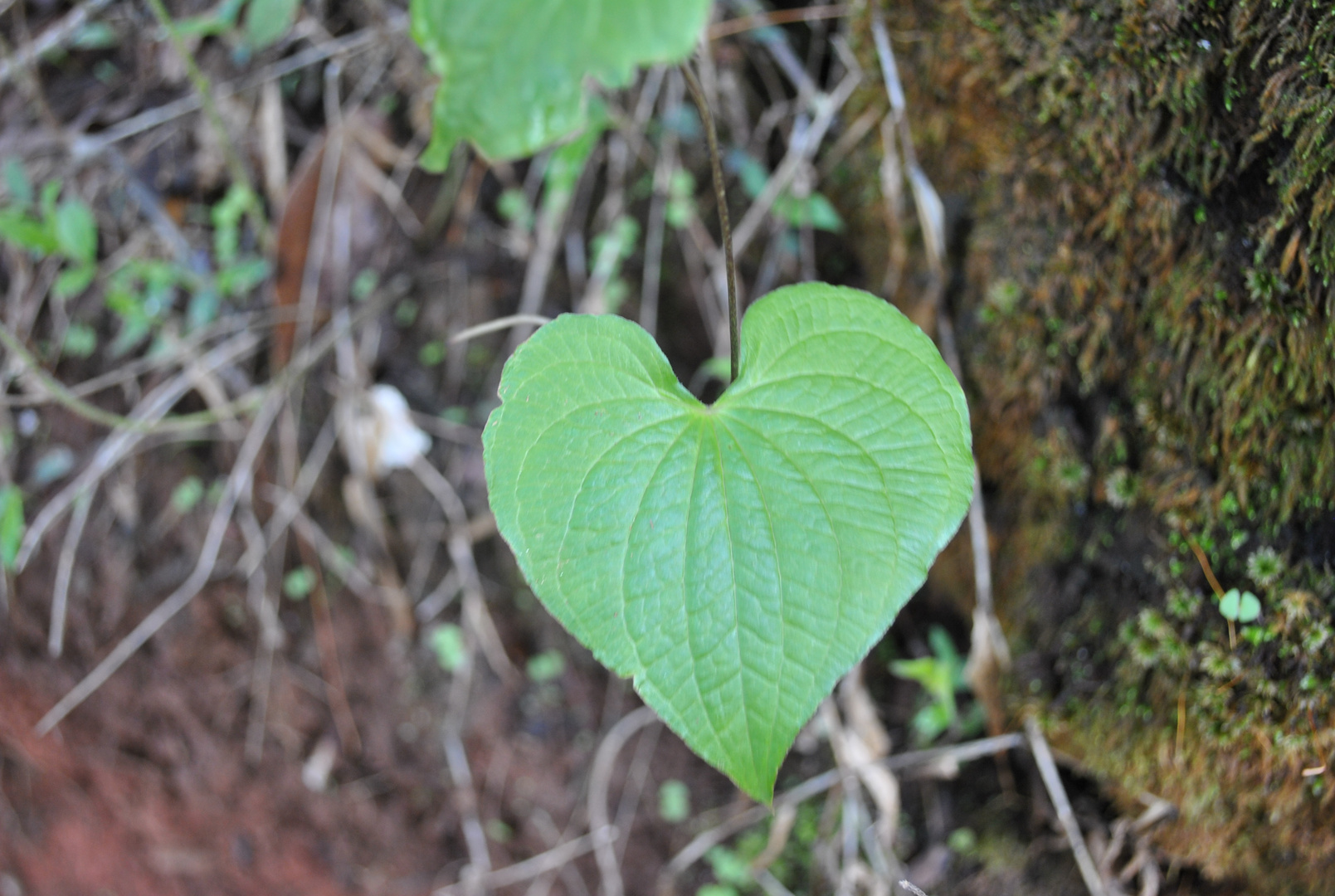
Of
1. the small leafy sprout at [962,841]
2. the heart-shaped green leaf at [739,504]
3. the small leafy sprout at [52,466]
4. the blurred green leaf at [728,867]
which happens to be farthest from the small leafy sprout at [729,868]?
the small leafy sprout at [52,466]

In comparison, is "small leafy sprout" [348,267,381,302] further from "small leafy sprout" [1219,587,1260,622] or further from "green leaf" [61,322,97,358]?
"small leafy sprout" [1219,587,1260,622]

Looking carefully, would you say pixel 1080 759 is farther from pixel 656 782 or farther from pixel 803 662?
pixel 656 782

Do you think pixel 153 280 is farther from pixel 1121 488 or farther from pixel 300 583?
pixel 1121 488

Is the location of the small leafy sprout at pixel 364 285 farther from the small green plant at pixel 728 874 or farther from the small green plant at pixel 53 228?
the small green plant at pixel 728 874

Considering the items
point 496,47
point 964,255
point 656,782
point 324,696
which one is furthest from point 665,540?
point 324,696

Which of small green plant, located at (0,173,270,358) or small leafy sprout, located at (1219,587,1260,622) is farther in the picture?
small green plant, located at (0,173,270,358)

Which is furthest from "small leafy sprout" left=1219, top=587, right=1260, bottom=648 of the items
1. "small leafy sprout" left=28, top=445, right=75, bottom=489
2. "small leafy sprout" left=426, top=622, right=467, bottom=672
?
"small leafy sprout" left=28, top=445, right=75, bottom=489
